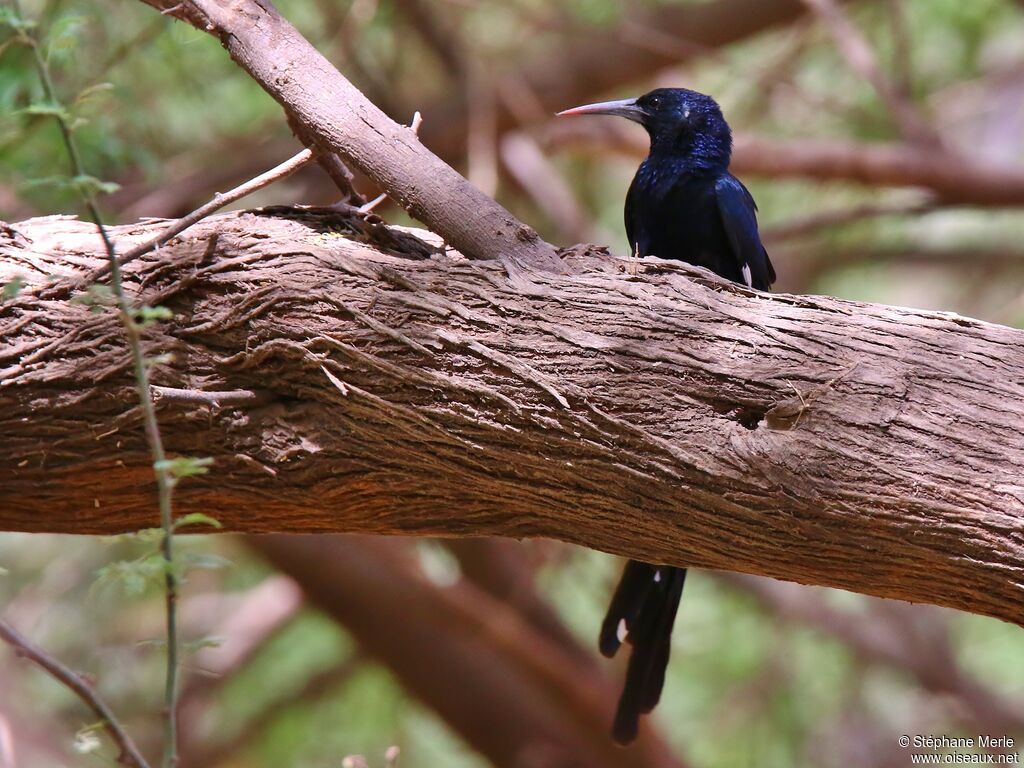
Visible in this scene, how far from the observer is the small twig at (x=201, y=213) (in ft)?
6.96

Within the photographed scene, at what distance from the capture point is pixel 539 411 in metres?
2.03

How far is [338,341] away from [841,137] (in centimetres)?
516

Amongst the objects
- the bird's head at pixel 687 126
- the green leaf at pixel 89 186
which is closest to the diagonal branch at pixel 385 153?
the green leaf at pixel 89 186

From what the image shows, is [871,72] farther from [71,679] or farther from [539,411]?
[71,679]

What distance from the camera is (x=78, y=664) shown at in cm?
587

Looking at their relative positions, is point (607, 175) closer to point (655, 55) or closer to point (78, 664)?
point (655, 55)

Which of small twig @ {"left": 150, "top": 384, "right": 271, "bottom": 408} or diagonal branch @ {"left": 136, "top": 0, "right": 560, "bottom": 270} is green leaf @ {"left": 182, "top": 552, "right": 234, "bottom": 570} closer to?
small twig @ {"left": 150, "top": 384, "right": 271, "bottom": 408}

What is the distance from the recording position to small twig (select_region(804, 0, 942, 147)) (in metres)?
4.99

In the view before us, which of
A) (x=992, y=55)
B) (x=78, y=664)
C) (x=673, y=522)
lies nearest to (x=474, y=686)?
(x=78, y=664)

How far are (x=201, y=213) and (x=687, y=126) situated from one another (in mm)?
1919

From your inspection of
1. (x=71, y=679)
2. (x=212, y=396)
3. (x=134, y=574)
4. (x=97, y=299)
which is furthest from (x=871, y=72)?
(x=71, y=679)

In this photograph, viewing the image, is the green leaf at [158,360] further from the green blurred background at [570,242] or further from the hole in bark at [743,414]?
the green blurred background at [570,242]

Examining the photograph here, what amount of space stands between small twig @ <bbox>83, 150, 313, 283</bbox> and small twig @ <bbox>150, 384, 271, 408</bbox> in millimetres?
251

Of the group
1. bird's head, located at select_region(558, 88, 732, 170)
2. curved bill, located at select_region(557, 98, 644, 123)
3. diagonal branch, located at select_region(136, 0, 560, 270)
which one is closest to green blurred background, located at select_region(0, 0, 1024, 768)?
curved bill, located at select_region(557, 98, 644, 123)
